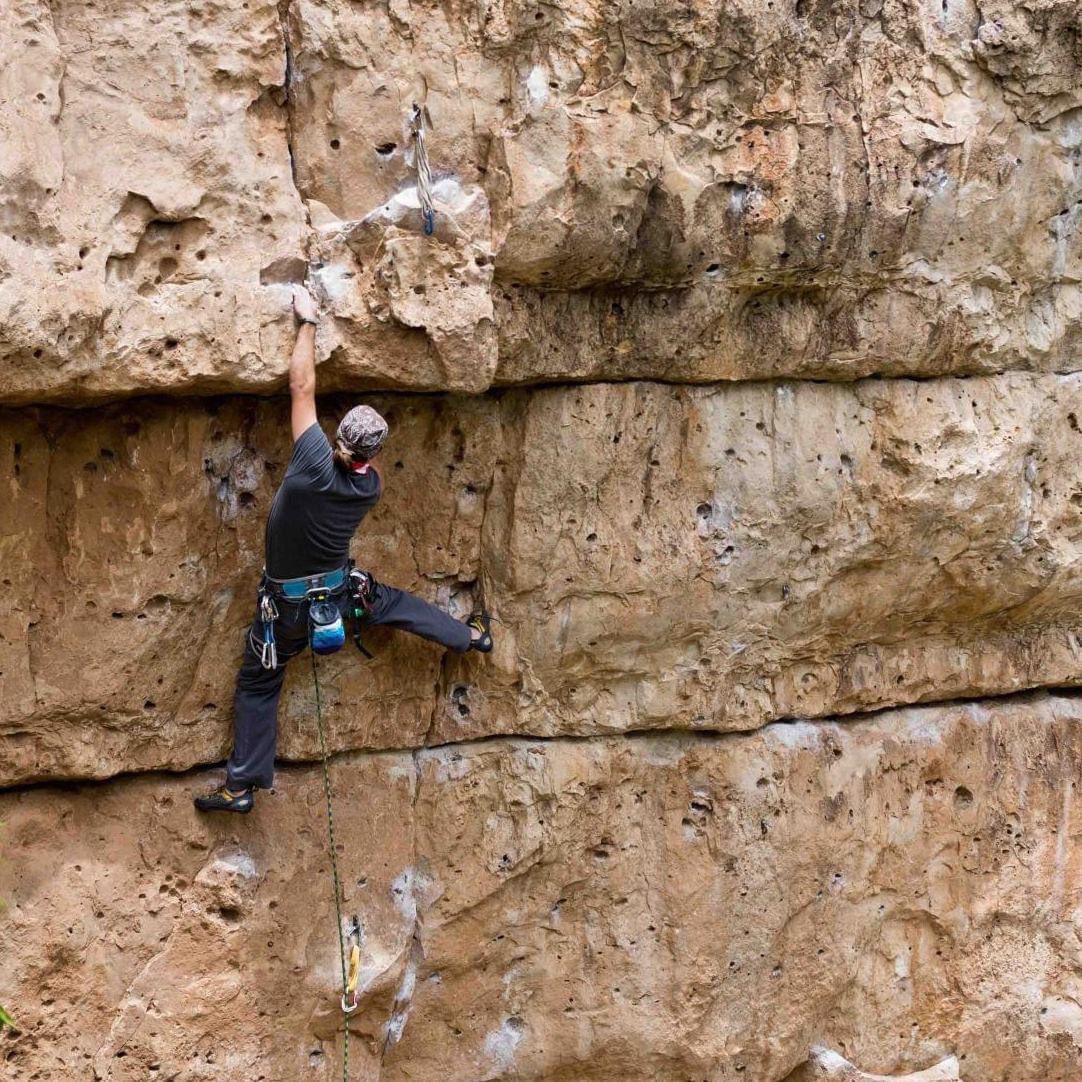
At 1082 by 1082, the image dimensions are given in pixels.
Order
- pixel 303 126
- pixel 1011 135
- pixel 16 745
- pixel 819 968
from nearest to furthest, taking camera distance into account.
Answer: pixel 303 126 < pixel 16 745 < pixel 1011 135 < pixel 819 968

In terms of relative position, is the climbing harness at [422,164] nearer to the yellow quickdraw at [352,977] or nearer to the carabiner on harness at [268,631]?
the carabiner on harness at [268,631]

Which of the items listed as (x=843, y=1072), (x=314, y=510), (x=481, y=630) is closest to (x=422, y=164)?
(x=314, y=510)

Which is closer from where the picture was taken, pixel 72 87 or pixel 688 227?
pixel 72 87

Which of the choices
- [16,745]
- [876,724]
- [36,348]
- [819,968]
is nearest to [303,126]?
[36,348]

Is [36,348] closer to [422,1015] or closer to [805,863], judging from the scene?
[422,1015]

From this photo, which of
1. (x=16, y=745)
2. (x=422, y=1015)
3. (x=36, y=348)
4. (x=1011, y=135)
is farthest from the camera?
(x=422, y=1015)

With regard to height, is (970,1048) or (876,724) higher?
(876,724)

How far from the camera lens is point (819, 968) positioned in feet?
20.6

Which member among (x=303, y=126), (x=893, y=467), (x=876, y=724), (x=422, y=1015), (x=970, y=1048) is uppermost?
(x=303, y=126)

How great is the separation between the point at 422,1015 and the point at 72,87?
3.81 metres

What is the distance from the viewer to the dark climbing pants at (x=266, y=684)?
514 cm

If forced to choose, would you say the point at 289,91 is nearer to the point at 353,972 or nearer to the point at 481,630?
the point at 481,630

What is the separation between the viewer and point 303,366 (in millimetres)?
4637

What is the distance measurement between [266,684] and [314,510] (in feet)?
2.70
